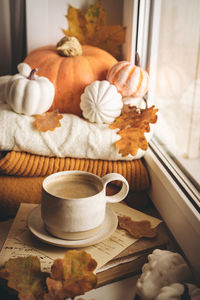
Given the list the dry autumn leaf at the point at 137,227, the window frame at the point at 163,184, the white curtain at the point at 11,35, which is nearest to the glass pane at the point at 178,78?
the window frame at the point at 163,184

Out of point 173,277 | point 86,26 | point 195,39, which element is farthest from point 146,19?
point 173,277

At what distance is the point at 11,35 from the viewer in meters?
1.25

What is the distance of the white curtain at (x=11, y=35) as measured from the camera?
3.92 feet

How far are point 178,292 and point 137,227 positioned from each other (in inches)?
8.4

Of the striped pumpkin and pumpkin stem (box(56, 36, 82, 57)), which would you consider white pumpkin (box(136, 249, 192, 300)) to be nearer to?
the striped pumpkin

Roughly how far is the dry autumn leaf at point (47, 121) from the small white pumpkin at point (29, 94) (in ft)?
0.07

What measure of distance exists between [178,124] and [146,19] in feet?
1.32

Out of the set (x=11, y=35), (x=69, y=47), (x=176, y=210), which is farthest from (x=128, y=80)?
(x=11, y=35)

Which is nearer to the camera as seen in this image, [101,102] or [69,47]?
[101,102]

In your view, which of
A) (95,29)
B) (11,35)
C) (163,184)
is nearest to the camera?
(163,184)

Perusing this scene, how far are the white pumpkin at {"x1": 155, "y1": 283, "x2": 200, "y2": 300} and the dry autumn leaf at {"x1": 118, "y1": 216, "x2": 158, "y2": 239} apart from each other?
17cm

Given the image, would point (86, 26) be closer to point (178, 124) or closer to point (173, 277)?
point (178, 124)

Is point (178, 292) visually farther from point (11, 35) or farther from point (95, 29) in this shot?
point (11, 35)

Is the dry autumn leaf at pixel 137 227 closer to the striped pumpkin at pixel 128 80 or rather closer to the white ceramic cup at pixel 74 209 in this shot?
the white ceramic cup at pixel 74 209
